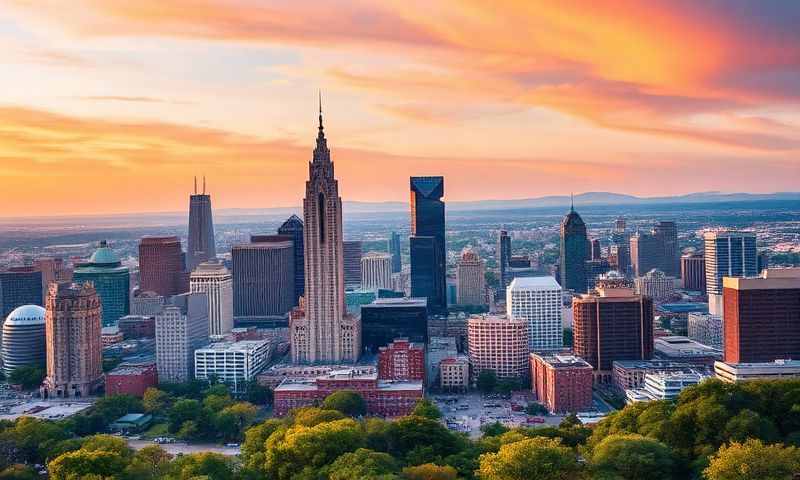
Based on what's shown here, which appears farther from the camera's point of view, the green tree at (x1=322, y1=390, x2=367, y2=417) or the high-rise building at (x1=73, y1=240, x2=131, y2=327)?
the high-rise building at (x1=73, y1=240, x2=131, y2=327)

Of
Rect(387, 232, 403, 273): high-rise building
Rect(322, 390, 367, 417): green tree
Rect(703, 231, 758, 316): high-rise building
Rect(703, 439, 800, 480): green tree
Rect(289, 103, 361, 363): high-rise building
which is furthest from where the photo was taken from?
Rect(387, 232, 403, 273): high-rise building

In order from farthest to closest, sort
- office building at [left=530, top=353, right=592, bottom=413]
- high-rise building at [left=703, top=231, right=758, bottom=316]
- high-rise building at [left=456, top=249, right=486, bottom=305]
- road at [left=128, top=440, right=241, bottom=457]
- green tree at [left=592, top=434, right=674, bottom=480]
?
1. high-rise building at [left=456, top=249, right=486, bottom=305]
2. high-rise building at [left=703, top=231, right=758, bottom=316]
3. office building at [left=530, top=353, right=592, bottom=413]
4. road at [left=128, top=440, right=241, bottom=457]
5. green tree at [left=592, top=434, right=674, bottom=480]

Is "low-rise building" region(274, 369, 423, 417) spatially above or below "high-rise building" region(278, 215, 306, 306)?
below

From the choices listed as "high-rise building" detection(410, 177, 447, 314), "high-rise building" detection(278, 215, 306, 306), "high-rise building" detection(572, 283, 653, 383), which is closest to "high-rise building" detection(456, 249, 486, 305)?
"high-rise building" detection(410, 177, 447, 314)

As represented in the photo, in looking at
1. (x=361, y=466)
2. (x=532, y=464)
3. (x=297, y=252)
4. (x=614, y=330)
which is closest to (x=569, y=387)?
(x=614, y=330)

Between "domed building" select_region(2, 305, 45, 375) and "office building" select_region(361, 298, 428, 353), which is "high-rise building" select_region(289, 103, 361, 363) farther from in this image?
"domed building" select_region(2, 305, 45, 375)

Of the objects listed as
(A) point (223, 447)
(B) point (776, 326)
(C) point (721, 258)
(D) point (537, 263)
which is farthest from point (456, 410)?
(D) point (537, 263)
